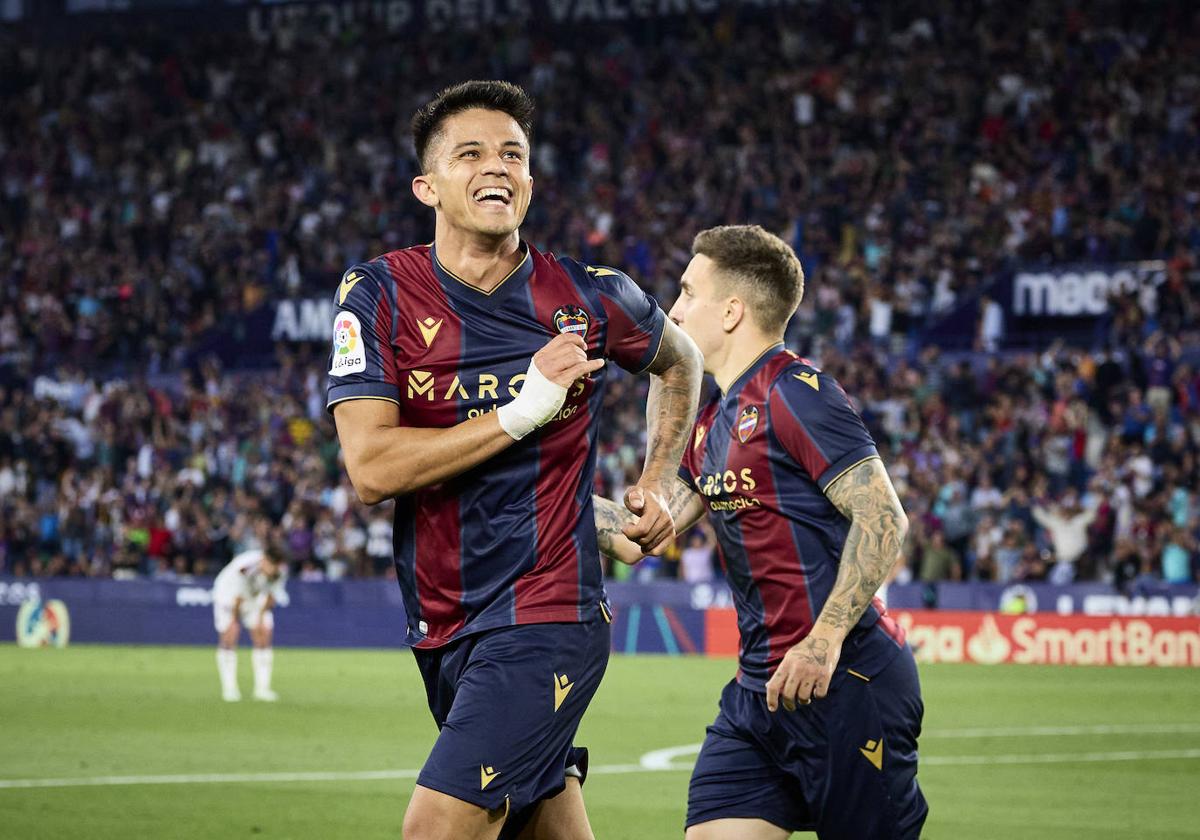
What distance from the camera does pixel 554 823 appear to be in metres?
5.35

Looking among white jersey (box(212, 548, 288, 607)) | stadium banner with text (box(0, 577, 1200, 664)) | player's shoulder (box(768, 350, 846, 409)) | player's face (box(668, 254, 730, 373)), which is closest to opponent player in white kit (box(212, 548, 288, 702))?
white jersey (box(212, 548, 288, 607))

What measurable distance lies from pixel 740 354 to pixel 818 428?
491 mm

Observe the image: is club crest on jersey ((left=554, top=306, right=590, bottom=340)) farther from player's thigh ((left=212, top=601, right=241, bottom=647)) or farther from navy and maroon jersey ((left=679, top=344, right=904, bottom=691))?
player's thigh ((left=212, top=601, right=241, bottom=647))

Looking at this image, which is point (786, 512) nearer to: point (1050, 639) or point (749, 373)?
point (749, 373)

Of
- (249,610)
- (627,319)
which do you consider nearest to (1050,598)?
(249,610)

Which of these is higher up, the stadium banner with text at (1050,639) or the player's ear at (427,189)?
the player's ear at (427,189)

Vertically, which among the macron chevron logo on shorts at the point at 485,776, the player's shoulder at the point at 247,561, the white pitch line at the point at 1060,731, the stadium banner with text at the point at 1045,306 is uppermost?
the macron chevron logo on shorts at the point at 485,776

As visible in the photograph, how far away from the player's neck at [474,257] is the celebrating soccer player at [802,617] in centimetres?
91

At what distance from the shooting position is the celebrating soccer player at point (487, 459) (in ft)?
16.1

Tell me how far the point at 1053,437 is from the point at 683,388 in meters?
20.8

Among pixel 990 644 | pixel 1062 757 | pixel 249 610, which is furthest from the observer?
pixel 990 644

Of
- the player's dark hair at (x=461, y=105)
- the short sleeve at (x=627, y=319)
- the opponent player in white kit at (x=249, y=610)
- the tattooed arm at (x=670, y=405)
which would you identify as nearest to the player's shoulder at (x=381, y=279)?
the player's dark hair at (x=461, y=105)

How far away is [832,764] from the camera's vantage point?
558cm

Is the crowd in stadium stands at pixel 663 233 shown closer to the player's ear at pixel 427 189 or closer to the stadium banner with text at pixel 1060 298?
the stadium banner with text at pixel 1060 298
